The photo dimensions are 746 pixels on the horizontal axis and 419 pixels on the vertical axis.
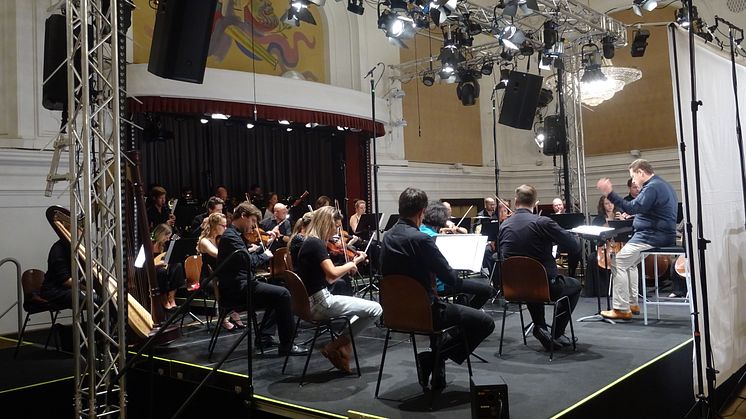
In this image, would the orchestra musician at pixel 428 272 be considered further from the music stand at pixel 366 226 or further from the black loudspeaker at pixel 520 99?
the black loudspeaker at pixel 520 99

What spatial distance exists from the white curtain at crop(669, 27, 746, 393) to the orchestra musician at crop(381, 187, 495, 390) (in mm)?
1367

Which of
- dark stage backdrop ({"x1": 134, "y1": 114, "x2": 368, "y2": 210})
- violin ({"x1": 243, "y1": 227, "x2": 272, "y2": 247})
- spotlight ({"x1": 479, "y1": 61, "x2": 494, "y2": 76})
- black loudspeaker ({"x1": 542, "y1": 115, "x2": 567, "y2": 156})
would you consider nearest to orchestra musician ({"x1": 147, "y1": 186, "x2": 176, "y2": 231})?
dark stage backdrop ({"x1": 134, "y1": 114, "x2": 368, "y2": 210})

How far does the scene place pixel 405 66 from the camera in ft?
39.6

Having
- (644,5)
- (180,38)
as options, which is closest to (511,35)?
(644,5)

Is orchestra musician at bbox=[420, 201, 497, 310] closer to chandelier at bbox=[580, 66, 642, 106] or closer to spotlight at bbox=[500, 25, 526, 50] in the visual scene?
spotlight at bbox=[500, 25, 526, 50]

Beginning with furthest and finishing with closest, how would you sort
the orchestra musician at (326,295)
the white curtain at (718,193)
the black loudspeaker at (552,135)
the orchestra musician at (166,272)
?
the black loudspeaker at (552,135) < the orchestra musician at (166,272) < the orchestra musician at (326,295) < the white curtain at (718,193)

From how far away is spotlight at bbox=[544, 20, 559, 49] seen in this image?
319 inches

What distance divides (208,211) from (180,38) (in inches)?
150

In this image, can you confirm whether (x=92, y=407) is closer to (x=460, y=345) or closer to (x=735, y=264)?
(x=460, y=345)

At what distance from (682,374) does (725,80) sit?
2.22m

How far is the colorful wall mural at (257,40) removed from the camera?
9.06 meters

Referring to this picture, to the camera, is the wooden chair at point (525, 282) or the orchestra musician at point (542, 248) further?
the orchestra musician at point (542, 248)

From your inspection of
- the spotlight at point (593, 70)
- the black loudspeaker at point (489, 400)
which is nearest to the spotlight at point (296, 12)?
the spotlight at point (593, 70)

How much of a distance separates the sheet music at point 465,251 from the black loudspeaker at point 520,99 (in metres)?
2.92
